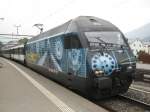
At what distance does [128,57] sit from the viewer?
→ 1063 centimetres

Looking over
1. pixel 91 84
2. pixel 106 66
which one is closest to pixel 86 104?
pixel 91 84

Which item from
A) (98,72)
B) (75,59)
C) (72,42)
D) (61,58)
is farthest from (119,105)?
(61,58)

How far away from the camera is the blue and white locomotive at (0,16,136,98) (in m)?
9.87

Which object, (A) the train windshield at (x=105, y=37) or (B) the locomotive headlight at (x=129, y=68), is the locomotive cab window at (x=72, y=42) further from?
(B) the locomotive headlight at (x=129, y=68)

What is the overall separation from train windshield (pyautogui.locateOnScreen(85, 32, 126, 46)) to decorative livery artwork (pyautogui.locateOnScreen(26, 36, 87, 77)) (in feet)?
2.03

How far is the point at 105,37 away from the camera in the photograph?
36.0ft

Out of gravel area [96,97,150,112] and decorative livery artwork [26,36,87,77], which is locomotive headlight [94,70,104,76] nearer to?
decorative livery artwork [26,36,87,77]

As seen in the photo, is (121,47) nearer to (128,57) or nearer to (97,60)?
(128,57)

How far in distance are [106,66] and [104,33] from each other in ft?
5.61

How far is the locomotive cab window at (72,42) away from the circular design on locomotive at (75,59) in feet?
0.61

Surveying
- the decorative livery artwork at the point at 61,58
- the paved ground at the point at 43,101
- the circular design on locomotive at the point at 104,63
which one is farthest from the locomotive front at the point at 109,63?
the paved ground at the point at 43,101

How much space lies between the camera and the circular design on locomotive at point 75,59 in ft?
35.2

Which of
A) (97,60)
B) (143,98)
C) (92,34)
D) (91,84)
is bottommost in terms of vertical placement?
(143,98)

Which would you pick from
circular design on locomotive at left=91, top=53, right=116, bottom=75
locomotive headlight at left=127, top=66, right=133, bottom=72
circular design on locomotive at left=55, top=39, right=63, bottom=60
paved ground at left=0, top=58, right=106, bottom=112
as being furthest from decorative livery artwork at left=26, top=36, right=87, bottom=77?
locomotive headlight at left=127, top=66, right=133, bottom=72
